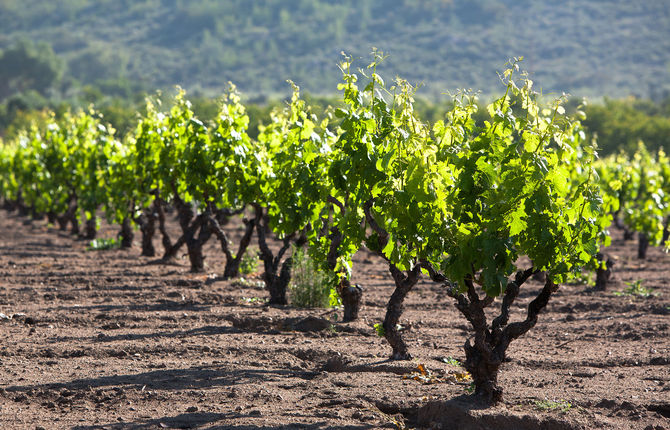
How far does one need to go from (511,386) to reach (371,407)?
3.84 ft

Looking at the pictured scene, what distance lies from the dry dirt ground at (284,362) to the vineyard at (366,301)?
0.02 m

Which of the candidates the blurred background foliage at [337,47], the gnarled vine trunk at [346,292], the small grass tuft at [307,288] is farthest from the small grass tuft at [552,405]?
the blurred background foliage at [337,47]

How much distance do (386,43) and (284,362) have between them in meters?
149

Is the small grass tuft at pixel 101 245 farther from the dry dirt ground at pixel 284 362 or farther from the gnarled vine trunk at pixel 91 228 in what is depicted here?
the dry dirt ground at pixel 284 362

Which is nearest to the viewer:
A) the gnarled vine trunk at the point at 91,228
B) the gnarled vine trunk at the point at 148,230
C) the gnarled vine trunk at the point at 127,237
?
the gnarled vine trunk at the point at 148,230

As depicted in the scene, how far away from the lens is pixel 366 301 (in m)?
9.67

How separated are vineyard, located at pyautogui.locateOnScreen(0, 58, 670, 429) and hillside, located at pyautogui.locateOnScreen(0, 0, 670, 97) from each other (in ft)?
370

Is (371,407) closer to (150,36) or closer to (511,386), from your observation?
(511,386)

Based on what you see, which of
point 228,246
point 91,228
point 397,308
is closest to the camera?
point 397,308

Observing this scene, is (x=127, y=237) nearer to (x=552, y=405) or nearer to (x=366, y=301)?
(x=366, y=301)

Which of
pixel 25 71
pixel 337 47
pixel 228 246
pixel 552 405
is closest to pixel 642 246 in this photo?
pixel 228 246

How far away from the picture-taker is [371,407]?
5422mm

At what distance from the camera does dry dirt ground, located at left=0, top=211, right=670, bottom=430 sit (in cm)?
520

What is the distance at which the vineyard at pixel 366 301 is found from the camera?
16.6ft
